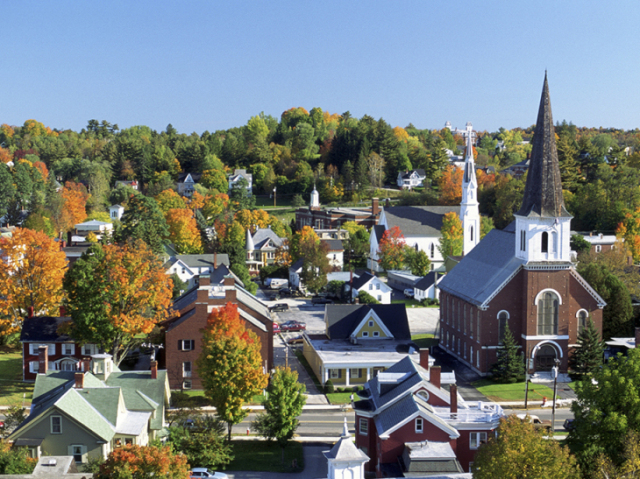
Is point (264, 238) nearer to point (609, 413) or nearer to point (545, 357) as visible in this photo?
point (545, 357)

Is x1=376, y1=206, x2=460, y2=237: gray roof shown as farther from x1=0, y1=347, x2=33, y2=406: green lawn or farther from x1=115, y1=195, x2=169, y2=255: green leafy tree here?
x1=0, y1=347, x2=33, y2=406: green lawn

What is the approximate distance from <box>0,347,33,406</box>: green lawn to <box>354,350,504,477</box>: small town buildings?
2298 cm

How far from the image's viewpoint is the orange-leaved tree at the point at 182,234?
104 meters

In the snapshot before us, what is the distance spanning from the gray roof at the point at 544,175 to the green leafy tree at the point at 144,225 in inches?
1614

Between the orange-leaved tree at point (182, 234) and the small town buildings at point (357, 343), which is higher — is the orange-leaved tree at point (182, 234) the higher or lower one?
the higher one

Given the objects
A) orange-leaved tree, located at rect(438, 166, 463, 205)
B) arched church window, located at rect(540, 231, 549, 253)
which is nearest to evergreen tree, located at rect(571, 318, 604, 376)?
arched church window, located at rect(540, 231, 549, 253)

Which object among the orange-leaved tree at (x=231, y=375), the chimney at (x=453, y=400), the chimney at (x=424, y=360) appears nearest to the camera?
the chimney at (x=453, y=400)

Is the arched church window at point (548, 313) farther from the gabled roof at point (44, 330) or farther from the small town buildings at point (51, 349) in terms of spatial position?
the gabled roof at point (44, 330)

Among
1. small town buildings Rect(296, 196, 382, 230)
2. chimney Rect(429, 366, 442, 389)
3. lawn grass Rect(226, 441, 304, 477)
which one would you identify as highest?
small town buildings Rect(296, 196, 382, 230)

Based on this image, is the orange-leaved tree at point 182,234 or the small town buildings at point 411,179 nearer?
the orange-leaved tree at point 182,234

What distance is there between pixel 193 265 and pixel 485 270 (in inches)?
1623

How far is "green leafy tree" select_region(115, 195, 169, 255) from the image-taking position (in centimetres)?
8300

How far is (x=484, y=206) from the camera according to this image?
13362 cm

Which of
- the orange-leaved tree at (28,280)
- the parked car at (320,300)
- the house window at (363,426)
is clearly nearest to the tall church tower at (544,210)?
the house window at (363,426)
